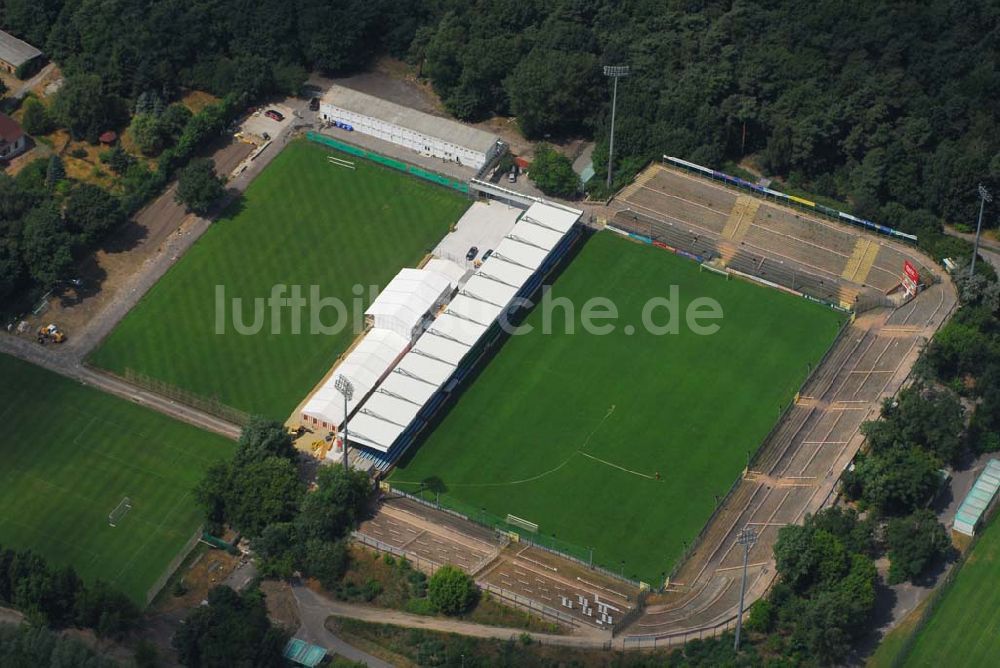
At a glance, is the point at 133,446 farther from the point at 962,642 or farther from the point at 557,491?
the point at 962,642

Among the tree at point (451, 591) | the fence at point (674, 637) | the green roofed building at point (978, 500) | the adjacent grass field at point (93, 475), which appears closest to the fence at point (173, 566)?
the adjacent grass field at point (93, 475)

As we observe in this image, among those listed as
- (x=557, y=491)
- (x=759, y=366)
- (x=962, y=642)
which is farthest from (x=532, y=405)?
(x=962, y=642)

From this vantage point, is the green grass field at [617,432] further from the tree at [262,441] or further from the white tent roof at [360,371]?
the tree at [262,441]

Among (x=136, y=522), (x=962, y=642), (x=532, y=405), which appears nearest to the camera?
(x=962, y=642)

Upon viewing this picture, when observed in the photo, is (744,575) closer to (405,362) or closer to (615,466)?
(615,466)

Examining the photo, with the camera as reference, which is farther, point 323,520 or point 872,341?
Answer: point 872,341

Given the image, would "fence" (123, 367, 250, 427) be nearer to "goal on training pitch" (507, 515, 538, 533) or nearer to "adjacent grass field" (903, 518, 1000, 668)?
"goal on training pitch" (507, 515, 538, 533)

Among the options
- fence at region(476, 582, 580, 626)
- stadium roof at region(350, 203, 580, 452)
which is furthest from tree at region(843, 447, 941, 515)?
stadium roof at region(350, 203, 580, 452)
